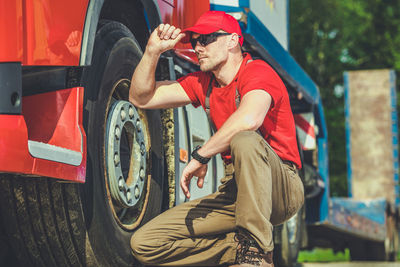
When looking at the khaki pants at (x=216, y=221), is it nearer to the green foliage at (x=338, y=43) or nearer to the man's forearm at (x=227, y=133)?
the man's forearm at (x=227, y=133)

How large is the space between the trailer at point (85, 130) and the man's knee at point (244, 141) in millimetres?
583

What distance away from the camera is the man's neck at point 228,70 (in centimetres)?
350

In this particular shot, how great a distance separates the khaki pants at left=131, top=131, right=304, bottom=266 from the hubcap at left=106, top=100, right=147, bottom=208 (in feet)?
0.65

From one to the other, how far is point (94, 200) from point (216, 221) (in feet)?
1.95

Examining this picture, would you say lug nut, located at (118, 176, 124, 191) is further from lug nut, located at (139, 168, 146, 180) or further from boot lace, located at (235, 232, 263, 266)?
boot lace, located at (235, 232, 263, 266)

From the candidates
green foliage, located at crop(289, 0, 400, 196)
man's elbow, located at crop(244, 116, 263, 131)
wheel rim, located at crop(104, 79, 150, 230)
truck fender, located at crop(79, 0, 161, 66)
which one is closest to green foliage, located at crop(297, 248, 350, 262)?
wheel rim, located at crop(104, 79, 150, 230)

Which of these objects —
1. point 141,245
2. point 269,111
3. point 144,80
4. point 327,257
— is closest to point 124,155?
point 144,80

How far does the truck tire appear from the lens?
305 cm

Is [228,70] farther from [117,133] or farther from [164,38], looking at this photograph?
[117,133]

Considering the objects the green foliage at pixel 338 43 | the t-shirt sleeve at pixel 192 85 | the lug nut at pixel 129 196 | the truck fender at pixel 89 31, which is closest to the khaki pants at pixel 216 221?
the lug nut at pixel 129 196

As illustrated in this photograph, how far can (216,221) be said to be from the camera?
3.52 meters

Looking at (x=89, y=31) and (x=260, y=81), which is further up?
(x=89, y=31)

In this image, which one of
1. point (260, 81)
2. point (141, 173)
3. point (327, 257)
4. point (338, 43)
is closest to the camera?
point (260, 81)

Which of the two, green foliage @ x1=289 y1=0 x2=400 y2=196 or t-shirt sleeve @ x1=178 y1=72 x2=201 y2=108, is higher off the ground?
green foliage @ x1=289 y1=0 x2=400 y2=196
